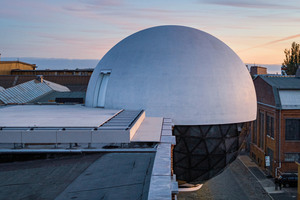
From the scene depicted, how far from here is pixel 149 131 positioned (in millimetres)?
14625

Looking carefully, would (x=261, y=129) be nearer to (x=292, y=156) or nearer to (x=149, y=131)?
(x=292, y=156)

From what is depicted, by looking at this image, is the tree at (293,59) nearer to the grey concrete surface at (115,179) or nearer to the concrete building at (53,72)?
the concrete building at (53,72)

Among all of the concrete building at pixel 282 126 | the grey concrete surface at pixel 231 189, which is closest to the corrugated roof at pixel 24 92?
the grey concrete surface at pixel 231 189

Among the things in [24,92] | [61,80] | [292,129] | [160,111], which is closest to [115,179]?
[160,111]

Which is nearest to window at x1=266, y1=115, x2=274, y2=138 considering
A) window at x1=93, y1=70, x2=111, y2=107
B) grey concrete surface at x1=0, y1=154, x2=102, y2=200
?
window at x1=93, y1=70, x2=111, y2=107

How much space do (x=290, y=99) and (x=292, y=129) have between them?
3.17m

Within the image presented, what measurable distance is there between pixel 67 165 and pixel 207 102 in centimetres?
1047

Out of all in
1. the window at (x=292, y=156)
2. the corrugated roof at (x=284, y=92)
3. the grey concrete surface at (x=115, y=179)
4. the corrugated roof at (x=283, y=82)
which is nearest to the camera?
the grey concrete surface at (x=115, y=179)

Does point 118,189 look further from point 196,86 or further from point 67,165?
point 196,86

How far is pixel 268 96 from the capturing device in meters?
37.3

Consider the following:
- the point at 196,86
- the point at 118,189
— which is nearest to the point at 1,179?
the point at 118,189

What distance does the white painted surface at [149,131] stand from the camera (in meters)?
13.0

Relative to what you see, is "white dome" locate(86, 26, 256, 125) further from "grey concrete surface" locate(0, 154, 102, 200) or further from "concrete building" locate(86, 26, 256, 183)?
"grey concrete surface" locate(0, 154, 102, 200)

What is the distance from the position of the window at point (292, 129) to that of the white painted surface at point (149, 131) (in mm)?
21809
